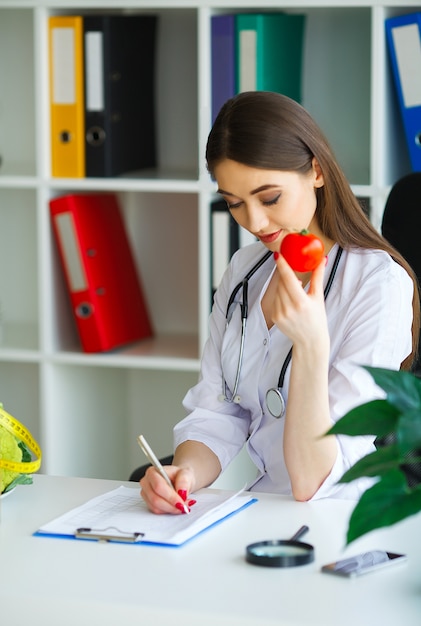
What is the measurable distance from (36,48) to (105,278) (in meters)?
0.62

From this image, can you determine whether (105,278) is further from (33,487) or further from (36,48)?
(33,487)

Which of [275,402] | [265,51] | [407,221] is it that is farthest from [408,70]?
[275,402]

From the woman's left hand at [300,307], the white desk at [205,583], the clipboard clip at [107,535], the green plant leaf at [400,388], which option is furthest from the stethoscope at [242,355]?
the green plant leaf at [400,388]

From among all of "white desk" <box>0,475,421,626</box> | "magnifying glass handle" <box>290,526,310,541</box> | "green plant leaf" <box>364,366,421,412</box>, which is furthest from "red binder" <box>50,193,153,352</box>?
"green plant leaf" <box>364,366,421,412</box>

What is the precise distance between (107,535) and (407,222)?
913 millimetres

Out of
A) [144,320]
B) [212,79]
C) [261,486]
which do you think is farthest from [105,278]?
[261,486]

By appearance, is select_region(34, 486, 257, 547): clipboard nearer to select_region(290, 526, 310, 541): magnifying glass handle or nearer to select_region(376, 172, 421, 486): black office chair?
select_region(290, 526, 310, 541): magnifying glass handle

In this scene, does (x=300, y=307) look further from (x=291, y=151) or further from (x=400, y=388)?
(x=400, y=388)

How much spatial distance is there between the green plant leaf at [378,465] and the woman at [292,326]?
1.92 ft

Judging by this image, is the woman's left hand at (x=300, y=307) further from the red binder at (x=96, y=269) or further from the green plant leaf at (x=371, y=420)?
the red binder at (x=96, y=269)

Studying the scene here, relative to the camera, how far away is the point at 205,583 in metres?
1.21

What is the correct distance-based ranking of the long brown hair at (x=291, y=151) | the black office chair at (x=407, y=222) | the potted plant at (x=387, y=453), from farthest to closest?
the black office chair at (x=407, y=222), the long brown hair at (x=291, y=151), the potted plant at (x=387, y=453)

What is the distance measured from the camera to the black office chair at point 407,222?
1.97m

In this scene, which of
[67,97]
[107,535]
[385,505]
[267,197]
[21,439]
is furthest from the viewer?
[67,97]
